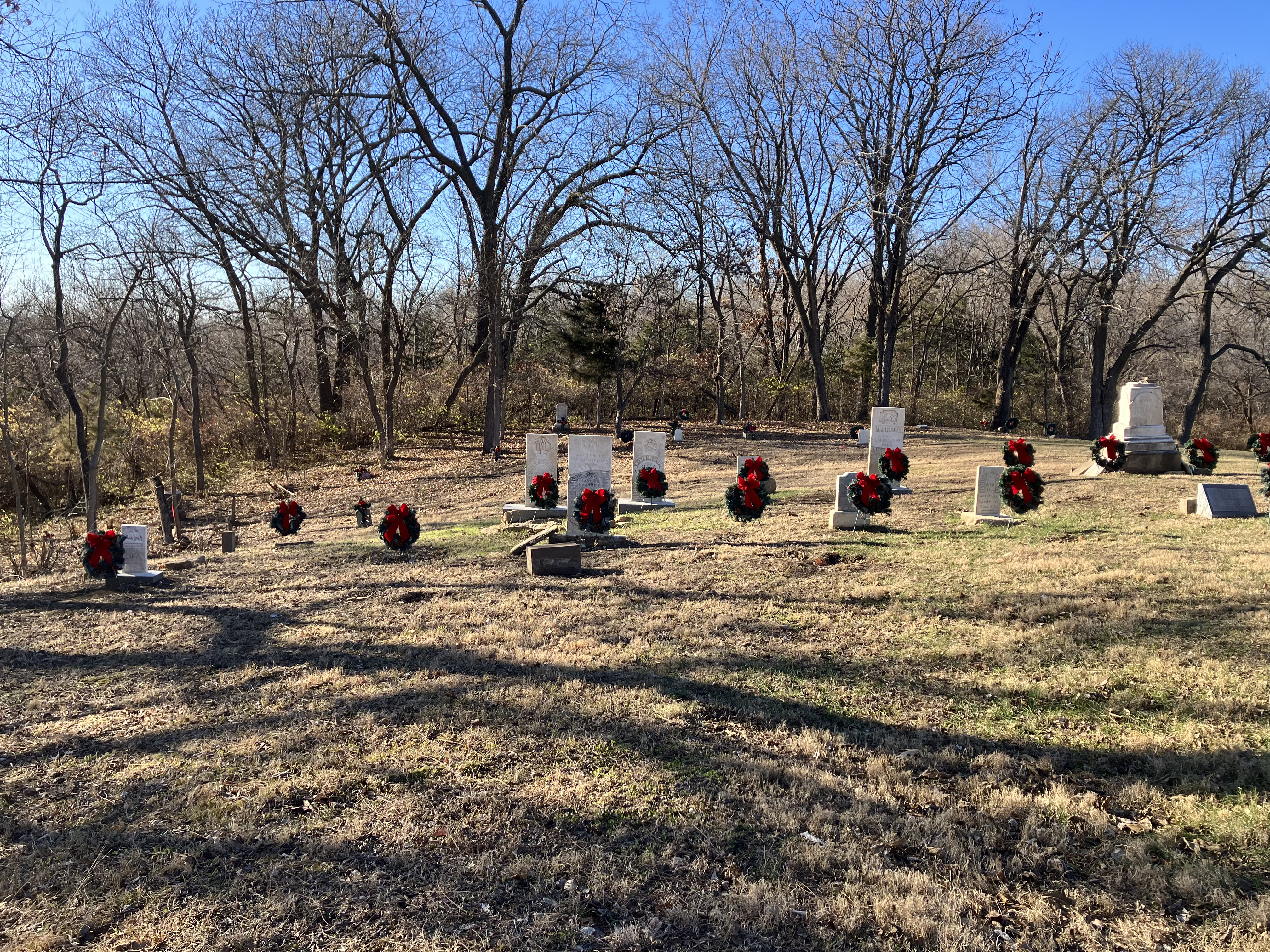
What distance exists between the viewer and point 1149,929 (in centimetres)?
263

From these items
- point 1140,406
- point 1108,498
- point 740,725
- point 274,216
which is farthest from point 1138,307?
point 740,725

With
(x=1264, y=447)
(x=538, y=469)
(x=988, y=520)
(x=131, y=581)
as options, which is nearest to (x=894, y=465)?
(x=988, y=520)

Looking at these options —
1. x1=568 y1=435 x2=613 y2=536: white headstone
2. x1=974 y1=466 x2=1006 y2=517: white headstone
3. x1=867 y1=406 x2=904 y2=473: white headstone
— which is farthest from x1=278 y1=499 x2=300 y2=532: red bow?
x1=974 y1=466 x2=1006 y2=517: white headstone

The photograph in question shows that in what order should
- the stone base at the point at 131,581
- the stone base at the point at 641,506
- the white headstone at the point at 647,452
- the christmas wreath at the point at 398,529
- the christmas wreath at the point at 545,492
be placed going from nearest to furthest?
1. the stone base at the point at 131,581
2. the christmas wreath at the point at 398,529
3. the christmas wreath at the point at 545,492
4. the white headstone at the point at 647,452
5. the stone base at the point at 641,506

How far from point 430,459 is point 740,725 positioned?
63.4 ft

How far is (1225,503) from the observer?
948 cm

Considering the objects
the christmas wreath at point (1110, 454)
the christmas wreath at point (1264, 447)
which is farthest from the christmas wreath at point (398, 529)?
the christmas wreath at point (1264, 447)

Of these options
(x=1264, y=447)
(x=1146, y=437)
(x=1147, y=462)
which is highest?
(x=1146, y=437)

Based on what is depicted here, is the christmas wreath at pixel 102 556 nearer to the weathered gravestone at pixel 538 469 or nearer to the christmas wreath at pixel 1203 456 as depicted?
the weathered gravestone at pixel 538 469

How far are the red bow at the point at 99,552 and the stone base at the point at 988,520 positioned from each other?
33.4ft

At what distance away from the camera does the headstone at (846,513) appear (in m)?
9.91

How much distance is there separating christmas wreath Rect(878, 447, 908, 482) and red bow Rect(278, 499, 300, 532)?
9265 mm

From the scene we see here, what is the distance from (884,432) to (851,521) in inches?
123

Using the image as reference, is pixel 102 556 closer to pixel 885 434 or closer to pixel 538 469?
pixel 538 469
